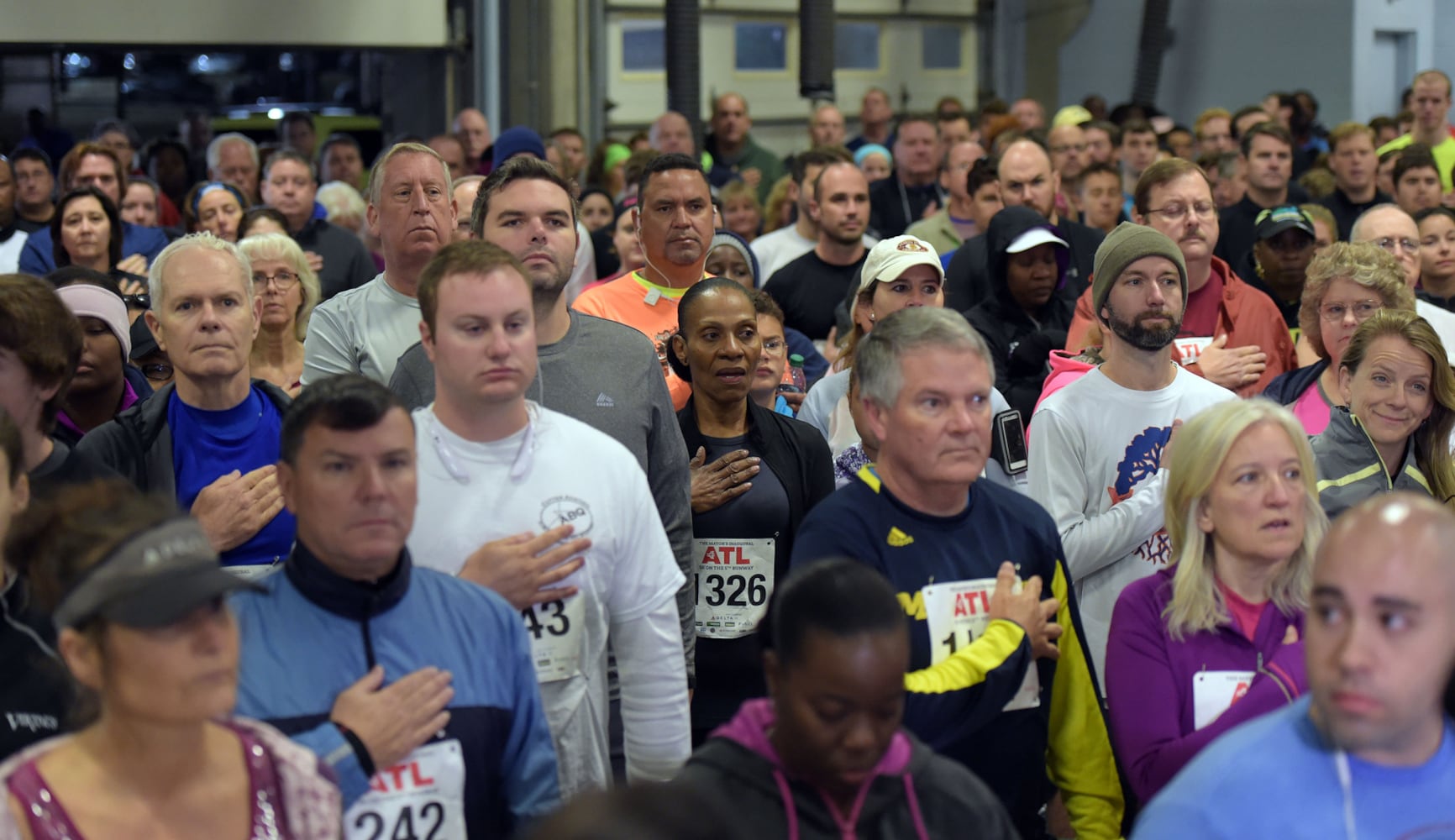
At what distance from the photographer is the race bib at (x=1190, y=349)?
15.0 ft

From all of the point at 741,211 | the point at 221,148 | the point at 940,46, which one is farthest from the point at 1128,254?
the point at 940,46

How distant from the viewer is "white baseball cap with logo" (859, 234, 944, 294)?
453 cm

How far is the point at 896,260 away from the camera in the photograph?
4.57m

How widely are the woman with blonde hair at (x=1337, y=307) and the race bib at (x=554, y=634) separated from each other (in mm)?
2537

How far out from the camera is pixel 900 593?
2.78 metres

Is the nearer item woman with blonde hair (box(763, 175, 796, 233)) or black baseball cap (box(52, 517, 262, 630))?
black baseball cap (box(52, 517, 262, 630))

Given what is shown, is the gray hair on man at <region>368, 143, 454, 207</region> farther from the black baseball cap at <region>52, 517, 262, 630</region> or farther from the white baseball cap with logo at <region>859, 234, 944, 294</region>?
the black baseball cap at <region>52, 517, 262, 630</region>

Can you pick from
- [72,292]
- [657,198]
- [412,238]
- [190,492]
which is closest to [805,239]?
[657,198]

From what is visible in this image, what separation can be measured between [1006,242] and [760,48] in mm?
8648

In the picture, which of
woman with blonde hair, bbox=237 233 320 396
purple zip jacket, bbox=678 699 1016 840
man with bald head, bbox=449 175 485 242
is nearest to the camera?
purple zip jacket, bbox=678 699 1016 840

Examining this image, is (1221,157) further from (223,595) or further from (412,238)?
(223,595)

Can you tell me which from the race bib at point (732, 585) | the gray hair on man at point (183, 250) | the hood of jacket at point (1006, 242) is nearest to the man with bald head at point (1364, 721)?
the race bib at point (732, 585)

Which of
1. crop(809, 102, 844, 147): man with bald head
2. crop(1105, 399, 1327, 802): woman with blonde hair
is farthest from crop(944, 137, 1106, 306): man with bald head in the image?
crop(809, 102, 844, 147): man with bald head

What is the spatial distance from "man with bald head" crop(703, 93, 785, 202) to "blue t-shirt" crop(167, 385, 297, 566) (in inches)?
267
